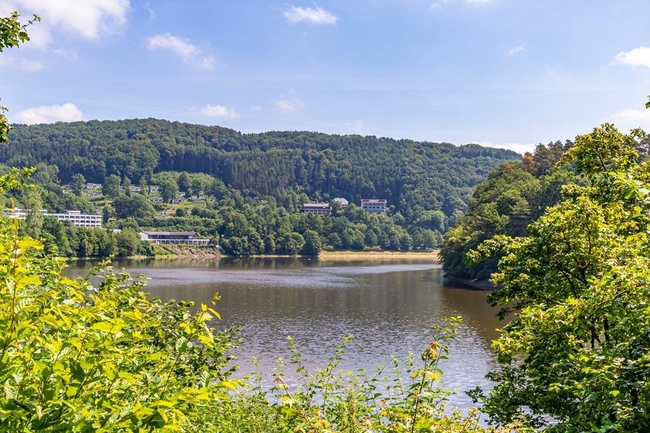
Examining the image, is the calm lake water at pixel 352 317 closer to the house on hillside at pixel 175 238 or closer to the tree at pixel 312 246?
the tree at pixel 312 246

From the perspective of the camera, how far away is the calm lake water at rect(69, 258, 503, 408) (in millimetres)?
32500

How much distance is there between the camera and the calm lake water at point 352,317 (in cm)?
3250

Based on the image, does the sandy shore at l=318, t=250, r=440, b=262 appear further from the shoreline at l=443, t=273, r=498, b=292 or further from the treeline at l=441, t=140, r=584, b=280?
the shoreline at l=443, t=273, r=498, b=292

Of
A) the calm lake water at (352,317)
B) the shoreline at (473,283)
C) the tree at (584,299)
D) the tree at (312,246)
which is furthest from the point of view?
the tree at (312,246)

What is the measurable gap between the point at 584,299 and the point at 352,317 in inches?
1567

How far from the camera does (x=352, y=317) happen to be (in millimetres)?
48938

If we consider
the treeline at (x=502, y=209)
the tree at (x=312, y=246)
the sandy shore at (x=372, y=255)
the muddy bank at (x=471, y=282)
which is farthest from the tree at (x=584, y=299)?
the tree at (x=312, y=246)

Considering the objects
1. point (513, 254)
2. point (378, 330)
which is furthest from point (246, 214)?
point (513, 254)

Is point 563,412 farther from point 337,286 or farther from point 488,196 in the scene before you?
point 488,196

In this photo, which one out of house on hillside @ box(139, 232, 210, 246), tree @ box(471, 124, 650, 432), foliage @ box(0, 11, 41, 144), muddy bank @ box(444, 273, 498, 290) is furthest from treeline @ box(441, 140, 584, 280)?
house on hillside @ box(139, 232, 210, 246)

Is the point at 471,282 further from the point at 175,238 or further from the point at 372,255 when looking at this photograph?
the point at 175,238

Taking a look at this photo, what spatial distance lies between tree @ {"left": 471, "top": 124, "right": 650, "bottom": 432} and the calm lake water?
36.7 feet

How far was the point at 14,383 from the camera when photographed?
3.30m

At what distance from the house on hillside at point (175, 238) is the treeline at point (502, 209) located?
333 feet
